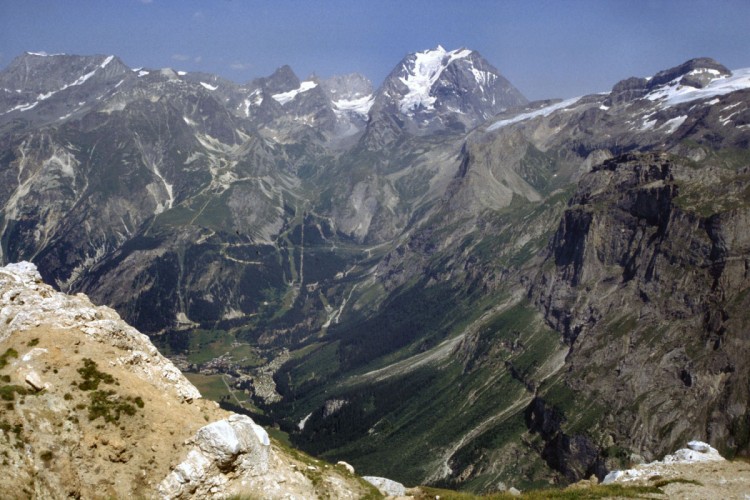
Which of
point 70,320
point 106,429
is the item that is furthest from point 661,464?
point 70,320

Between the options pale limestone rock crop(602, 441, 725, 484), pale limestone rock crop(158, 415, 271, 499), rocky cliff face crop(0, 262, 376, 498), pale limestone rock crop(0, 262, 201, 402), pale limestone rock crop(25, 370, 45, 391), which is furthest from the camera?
pale limestone rock crop(602, 441, 725, 484)

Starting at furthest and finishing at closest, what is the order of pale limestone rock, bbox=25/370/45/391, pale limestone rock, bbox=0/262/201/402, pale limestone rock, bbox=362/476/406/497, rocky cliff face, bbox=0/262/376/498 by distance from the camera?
pale limestone rock, bbox=362/476/406/497, pale limestone rock, bbox=0/262/201/402, pale limestone rock, bbox=25/370/45/391, rocky cliff face, bbox=0/262/376/498

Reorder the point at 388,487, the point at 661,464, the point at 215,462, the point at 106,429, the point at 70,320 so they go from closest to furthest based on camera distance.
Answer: the point at 106,429, the point at 215,462, the point at 70,320, the point at 388,487, the point at 661,464

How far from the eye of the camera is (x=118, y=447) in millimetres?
42281

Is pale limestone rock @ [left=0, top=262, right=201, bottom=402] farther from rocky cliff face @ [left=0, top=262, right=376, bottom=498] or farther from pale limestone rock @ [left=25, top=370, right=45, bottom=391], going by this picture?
pale limestone rock @ [left=25, top=370, right=45, bottom=391]

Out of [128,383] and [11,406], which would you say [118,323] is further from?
[11,406]

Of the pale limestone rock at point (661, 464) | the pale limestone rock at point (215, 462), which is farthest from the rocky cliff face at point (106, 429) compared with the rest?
the pale limestone rock at point (661, 464)

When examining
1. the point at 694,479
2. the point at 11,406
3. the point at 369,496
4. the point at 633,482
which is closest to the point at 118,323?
the point at 11,406

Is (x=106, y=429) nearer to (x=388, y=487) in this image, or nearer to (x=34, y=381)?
(x=34, y=381)

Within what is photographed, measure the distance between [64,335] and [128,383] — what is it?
7227mm

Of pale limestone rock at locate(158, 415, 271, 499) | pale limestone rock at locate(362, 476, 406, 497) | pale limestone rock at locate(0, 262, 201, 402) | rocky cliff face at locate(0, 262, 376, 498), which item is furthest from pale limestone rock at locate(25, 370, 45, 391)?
pale limestone rock at locate(362, 476, 406, 497)

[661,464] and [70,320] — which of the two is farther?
[661,464]

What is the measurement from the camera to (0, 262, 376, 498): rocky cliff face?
39688 mm

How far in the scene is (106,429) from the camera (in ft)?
140
